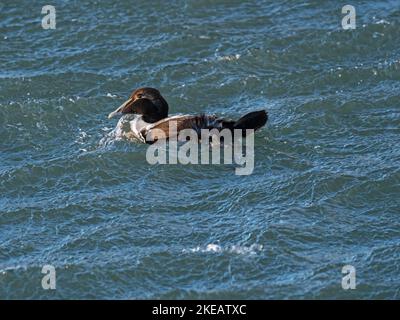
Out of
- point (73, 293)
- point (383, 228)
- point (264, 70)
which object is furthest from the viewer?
point (264, 70)

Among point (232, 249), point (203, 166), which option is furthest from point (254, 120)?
point (232, 249)

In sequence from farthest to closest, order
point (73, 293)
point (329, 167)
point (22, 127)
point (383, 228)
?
point (22, 127)
point (329, 167)
point (383, 228)
point (73, 293)

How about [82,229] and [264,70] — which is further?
[264,70]

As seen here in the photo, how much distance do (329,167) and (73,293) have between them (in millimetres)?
3302

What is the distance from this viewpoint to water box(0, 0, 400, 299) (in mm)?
11703

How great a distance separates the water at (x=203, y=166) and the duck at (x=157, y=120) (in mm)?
266

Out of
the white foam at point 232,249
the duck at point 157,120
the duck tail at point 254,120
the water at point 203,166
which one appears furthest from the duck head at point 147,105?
the white foam at point 232,249

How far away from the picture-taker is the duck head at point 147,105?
569 inches

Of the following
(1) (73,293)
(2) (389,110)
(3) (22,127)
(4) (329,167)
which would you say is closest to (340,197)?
(4) (329,167)

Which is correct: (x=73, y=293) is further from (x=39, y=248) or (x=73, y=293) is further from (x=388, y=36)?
(x=388, y=36)

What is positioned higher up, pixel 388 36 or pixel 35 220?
pixel 388 36

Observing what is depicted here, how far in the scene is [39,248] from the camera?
12.2 m

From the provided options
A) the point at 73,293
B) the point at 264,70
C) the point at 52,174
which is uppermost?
the point at 264,70

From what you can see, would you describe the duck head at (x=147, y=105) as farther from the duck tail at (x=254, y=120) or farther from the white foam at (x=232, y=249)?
the white foam at (x=232, y=249)
